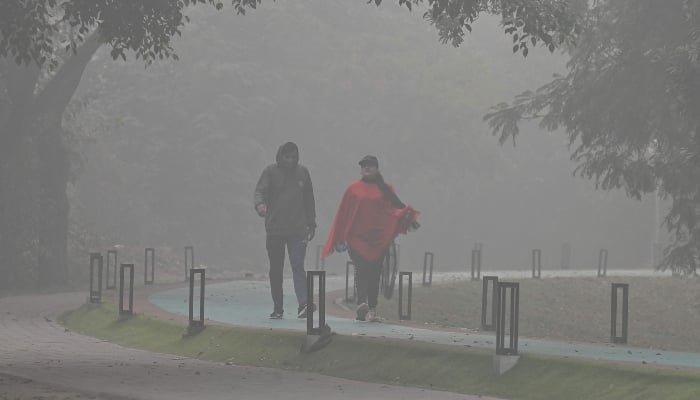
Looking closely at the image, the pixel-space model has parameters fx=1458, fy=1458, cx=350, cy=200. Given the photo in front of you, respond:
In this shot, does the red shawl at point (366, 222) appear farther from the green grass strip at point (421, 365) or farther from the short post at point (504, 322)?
the short post at point (504, 322)

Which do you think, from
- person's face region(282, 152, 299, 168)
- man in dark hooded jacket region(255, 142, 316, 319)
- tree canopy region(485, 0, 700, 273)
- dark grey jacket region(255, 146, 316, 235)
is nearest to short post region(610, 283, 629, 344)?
man in dark hooded jacket region(255, 142, 316, 319)

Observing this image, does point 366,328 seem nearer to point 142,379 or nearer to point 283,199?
point 283,199

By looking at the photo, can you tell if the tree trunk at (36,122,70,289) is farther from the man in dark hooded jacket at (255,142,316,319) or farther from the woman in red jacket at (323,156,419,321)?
the woman in red jacket at (323,156,419,321)

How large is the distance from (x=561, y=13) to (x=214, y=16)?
138 feet

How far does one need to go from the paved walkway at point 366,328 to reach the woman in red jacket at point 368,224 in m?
0.75

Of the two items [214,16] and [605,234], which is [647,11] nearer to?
[214,16]

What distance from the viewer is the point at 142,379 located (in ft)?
44.7

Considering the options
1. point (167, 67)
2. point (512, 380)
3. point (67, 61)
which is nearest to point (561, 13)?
point (512, 380)

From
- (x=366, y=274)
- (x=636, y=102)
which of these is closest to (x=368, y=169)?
(x=366, y=274)

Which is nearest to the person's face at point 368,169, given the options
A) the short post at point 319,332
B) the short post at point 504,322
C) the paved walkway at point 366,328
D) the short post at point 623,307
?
the paved walkway at point 366,328

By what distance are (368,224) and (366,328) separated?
4.89 ft

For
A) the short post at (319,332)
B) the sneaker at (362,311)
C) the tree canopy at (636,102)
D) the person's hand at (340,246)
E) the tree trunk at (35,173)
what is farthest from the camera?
the tree trunk at (35,173)

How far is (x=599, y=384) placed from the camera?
1212 cm

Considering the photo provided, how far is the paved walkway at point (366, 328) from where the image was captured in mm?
15530
